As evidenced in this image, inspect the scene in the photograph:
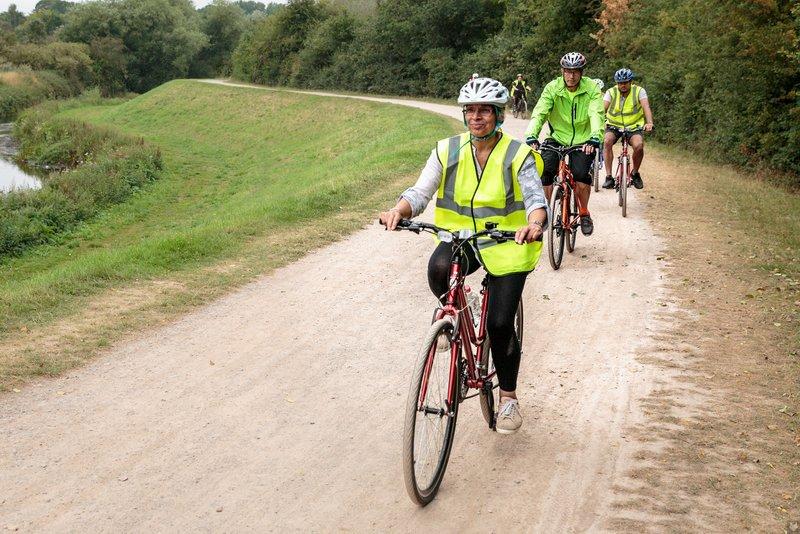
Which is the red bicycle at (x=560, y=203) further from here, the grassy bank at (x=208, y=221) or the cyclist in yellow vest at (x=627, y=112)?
the grassy bank at (x=208, y=221)

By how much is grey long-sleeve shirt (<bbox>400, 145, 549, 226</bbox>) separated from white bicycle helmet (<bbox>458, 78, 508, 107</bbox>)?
306 millimetres

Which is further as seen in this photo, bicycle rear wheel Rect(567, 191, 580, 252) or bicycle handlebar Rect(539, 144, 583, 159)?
bicycle rear wheel Rect(567, 191, 580, 252)

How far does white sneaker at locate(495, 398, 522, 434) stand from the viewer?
506 centimetres

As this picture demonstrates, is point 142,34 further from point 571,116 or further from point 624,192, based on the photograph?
point 571,116

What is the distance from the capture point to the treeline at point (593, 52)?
66.9ft

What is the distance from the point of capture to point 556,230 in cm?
962

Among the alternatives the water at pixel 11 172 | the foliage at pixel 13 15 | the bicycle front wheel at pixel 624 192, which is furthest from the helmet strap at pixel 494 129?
the foliage at pixel 13 15

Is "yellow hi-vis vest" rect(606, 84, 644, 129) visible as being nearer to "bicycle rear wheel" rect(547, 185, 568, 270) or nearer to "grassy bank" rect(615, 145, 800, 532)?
"grassy bank" rect(615, 145, 800, 532)

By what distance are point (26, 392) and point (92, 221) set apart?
18.1 metres

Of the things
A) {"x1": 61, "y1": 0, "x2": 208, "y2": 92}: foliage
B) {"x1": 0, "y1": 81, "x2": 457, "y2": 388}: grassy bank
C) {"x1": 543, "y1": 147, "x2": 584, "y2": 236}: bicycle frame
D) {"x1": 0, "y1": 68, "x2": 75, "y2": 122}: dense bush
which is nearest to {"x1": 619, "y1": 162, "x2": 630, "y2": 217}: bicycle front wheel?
{"x1": 543, "y1": 147, "x2": 584, "y2": 236}: bicycle frame

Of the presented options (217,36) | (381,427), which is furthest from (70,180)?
(217,36)

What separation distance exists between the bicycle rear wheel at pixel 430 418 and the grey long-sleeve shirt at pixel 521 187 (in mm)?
729

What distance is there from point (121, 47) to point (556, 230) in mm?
82366

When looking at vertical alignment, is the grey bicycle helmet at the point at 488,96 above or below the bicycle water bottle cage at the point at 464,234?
above
